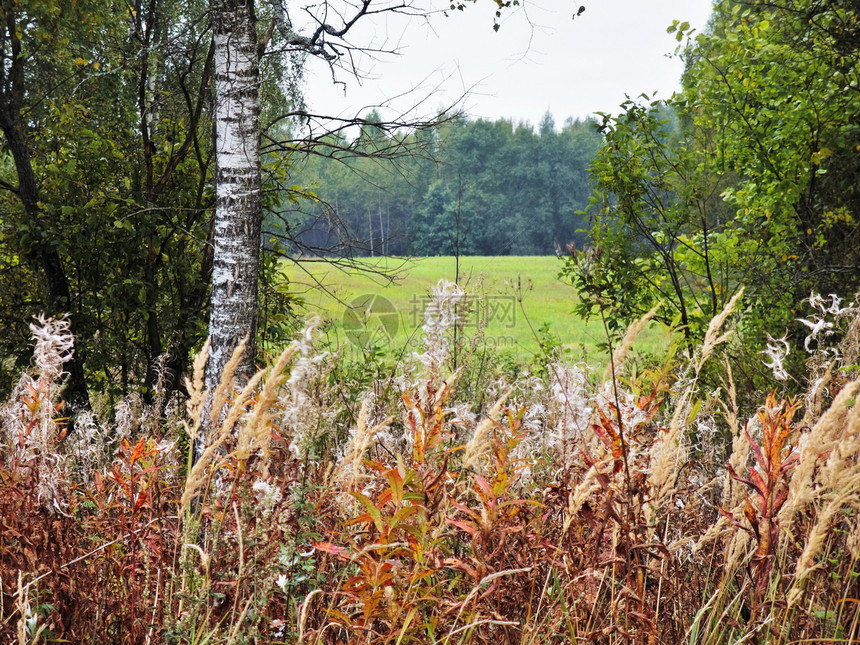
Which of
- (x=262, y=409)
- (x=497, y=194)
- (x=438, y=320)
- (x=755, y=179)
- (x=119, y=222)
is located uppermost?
(x=497, y=194)

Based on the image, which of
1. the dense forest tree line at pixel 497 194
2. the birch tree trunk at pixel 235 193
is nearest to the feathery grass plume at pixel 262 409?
the birch tree trunk at pixel 235 193

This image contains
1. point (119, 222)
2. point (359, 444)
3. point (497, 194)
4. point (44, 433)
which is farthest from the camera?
point (497, 194)

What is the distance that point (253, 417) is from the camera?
136cm

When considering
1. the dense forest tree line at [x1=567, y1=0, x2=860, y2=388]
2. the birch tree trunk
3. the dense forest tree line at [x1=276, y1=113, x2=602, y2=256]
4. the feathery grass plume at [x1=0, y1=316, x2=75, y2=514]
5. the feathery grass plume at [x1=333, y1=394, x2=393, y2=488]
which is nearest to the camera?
the feathery grass plume at [x1=333, y1=394, x2=393, y2=488]

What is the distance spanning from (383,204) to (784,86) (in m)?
44.0

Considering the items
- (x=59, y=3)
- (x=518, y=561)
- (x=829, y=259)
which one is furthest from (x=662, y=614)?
(x=59, y=3)

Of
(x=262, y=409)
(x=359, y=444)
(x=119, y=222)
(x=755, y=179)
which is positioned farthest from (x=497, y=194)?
(x=262, y=409)

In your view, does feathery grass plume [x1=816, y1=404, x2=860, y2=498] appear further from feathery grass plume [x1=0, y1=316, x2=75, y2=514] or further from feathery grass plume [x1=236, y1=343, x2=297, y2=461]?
feathery grass plume [x1=0, y1=316, x2=75, y2=514]

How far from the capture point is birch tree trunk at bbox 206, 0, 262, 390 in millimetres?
3521

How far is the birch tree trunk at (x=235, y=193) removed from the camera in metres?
3.52

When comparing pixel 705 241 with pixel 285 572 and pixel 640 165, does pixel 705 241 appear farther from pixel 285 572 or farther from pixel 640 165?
pixel 285 572

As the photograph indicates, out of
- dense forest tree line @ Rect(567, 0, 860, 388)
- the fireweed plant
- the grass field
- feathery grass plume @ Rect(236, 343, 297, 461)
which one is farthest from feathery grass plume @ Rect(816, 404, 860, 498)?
the grass field

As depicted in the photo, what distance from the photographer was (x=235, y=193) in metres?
3.57

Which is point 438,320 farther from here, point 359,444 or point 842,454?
point 842,454
